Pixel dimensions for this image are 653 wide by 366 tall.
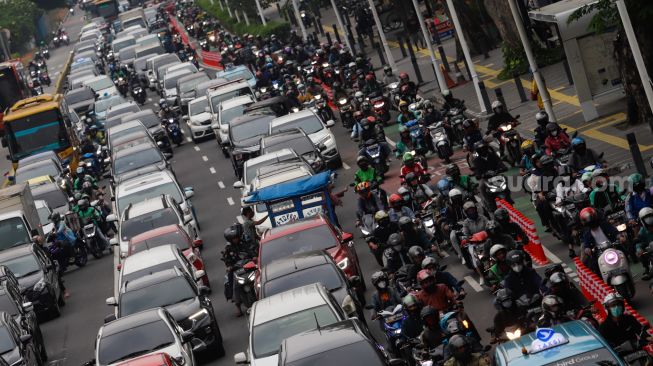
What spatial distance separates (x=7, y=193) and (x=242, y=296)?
44.1 feet

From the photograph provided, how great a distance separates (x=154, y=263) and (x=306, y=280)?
18.9ft

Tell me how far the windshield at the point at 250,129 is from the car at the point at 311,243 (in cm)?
1503

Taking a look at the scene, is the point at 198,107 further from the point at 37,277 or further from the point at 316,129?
the point at 37,277

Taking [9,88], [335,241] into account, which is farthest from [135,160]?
[9,88]

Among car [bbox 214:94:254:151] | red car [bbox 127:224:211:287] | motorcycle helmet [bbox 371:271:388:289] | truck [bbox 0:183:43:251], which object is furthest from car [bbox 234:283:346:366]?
car [bbox 214:94:254:151]

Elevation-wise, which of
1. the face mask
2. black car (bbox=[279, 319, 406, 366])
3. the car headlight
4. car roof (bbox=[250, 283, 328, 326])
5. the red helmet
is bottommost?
the car headlight

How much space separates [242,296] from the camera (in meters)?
25.8

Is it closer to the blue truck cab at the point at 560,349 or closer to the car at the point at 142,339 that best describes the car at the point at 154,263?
the car at the point at 142,339

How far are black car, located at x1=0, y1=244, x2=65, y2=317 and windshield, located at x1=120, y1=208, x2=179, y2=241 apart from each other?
5.95 ft

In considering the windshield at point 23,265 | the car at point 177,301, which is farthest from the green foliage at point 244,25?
the car at point 177,301

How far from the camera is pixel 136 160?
41.5m

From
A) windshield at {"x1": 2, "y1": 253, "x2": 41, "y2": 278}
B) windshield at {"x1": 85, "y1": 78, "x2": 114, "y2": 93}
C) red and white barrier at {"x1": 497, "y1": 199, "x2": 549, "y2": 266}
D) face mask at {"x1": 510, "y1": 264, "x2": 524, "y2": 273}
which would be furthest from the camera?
windshield at {"x1": 85, "y1": 78, "x2": 114, "y2": 93}

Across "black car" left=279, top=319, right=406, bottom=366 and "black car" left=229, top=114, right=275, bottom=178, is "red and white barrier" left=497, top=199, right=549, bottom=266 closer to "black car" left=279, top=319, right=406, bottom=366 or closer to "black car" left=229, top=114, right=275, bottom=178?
"black car" left=279, top=319, right=406, bottom=366

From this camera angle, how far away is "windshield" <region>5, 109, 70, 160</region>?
177 ft
